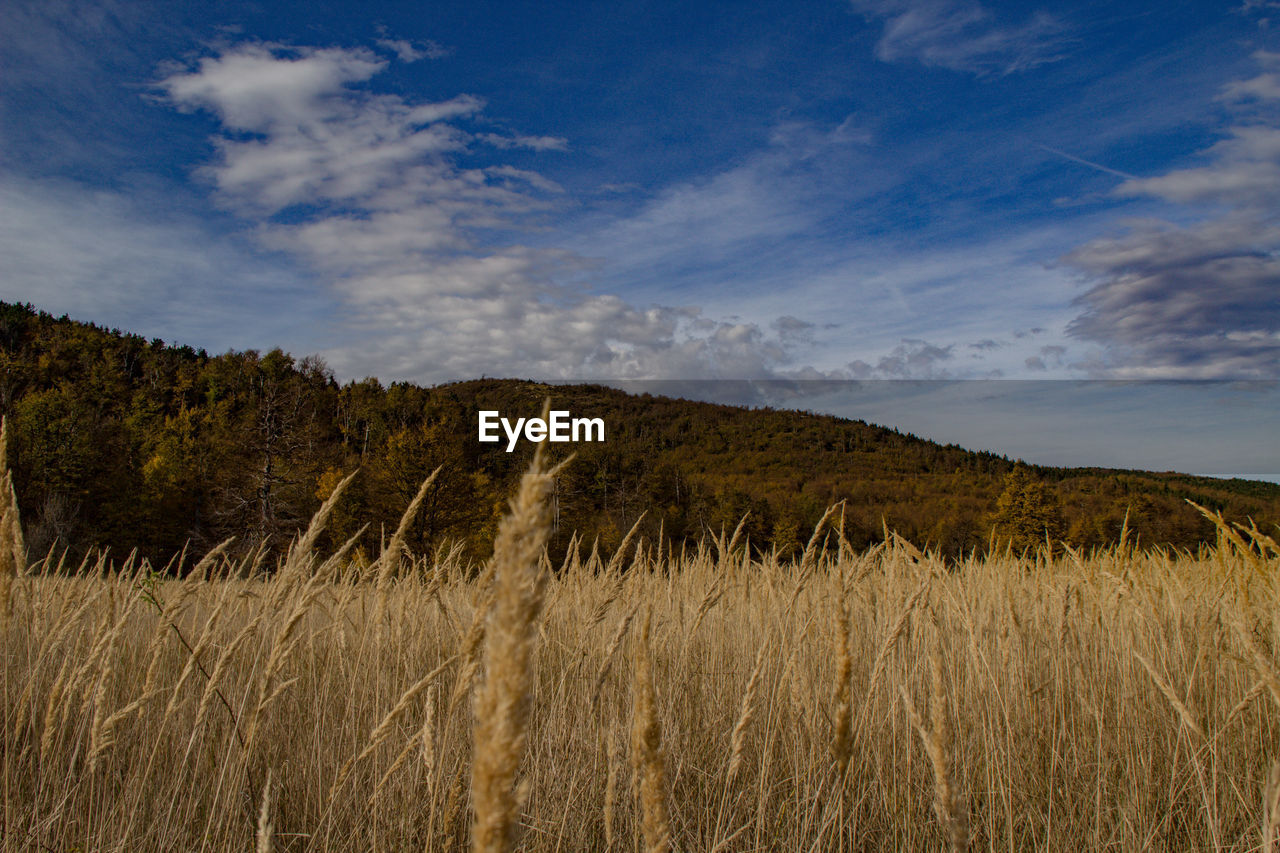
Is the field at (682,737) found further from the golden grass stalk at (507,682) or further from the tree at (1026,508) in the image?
the tree at (1026,508)

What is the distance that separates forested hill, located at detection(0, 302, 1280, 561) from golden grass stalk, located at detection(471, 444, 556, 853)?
145 inches

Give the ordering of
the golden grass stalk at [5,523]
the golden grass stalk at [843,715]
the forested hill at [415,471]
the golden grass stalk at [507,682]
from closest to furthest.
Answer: the golden grass stalk at [507,682], the golden grass stalk at [843,715], the golden grass stalk at [5,523], the forested hill at [415,471]

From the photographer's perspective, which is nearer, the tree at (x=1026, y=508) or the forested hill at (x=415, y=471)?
the tree at (x=1026, y=508)

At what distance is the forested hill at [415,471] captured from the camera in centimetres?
3519

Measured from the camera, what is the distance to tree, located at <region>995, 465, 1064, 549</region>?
3406 centimetres

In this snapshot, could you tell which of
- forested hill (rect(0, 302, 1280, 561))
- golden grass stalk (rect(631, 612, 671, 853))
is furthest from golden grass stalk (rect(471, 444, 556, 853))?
forested hill (rect(0, 302, 1280, 561))

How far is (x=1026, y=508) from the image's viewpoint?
1377 inches

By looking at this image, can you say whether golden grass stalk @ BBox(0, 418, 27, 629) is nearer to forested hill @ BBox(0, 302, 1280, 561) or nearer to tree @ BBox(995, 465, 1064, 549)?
forested hill @ BBox(0, 302, 1280, 561)

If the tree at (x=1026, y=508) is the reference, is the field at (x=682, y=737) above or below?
above

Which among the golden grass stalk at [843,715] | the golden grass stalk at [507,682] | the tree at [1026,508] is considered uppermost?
the golden grass stalk at [507,682]

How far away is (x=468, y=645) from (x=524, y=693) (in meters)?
0.84

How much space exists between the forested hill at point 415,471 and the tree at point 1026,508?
11 centimetres

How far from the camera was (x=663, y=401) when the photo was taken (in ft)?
448

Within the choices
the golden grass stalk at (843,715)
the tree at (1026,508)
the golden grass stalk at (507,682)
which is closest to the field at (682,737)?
the golden grass stalk at (843,715)
